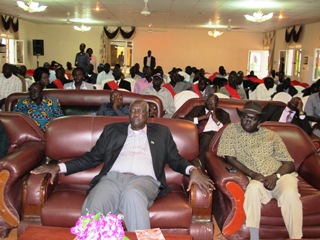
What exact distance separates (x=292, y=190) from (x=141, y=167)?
114 cm

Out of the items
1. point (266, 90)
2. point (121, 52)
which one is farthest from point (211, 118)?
point (121, 52)

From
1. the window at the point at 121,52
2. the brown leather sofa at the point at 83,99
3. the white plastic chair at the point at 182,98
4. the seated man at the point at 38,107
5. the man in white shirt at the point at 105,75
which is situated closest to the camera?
the seated man at the point at 38,107

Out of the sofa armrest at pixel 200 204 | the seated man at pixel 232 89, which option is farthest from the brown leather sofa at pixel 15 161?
the seated man at pixel 232 89

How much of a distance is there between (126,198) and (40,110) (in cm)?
211

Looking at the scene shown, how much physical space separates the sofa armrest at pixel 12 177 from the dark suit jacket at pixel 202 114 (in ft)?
6.84

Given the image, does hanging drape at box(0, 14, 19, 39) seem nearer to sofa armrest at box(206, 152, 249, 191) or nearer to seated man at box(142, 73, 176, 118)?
seated man at box(142, 73, 176, 118)

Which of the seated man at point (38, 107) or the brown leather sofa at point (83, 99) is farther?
the brown leather sofa at point (83, 99)

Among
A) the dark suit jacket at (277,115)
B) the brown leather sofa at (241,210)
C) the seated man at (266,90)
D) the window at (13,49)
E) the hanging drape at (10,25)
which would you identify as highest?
the hanging drape at (10,25)

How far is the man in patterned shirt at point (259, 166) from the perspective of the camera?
2.71m

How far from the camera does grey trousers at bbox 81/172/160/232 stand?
248cm

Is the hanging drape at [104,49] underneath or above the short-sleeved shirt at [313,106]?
above

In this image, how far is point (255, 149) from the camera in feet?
10.2

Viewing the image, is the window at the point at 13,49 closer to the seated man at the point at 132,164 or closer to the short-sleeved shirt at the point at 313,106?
the short-sleeved shirt at the point at 313,106

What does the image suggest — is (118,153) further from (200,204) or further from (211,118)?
(211,118)
